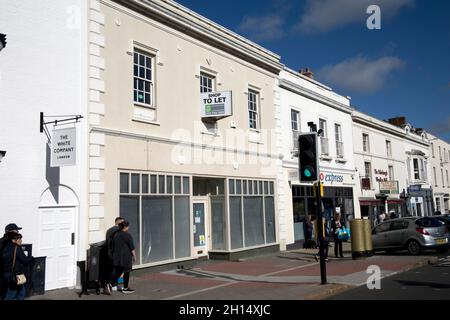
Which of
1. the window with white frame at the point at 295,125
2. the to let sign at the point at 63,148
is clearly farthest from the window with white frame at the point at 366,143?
the to let sign at the point at 63,148

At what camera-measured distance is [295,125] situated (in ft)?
74.1

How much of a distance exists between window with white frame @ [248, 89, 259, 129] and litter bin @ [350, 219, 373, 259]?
18.4ft

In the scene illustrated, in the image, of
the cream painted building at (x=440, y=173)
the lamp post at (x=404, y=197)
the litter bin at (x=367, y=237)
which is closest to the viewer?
the litter bin at (x=367, y=237)

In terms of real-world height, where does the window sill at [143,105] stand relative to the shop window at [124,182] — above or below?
above

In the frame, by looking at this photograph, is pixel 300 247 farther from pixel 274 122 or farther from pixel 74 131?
pixel 74 131

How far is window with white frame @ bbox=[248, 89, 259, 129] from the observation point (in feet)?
63.8

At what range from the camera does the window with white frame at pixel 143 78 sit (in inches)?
553

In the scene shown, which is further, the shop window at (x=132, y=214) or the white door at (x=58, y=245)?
the shop window at (x=132, y=214)

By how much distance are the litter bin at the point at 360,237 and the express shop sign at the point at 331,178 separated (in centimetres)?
618

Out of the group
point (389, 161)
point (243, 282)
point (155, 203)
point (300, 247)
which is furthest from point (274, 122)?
point (389, 161)

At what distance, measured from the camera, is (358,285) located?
11.4 meters

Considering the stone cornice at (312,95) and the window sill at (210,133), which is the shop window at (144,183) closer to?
the window sill at (210,133)

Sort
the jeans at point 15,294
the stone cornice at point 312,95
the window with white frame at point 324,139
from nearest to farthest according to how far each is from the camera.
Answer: the jeans at point 15,294
the stone cornice at point 312,95
the window with white frame at point 324,139

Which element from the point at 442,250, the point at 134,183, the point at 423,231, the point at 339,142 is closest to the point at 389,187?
the point at 339,142
